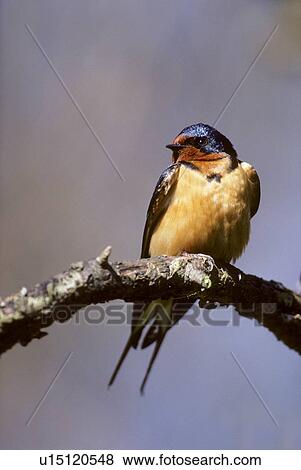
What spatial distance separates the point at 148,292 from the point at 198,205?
1.56 ft

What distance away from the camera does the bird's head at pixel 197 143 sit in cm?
170

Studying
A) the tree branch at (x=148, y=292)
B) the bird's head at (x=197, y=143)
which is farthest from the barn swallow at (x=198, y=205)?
the tree branch at (x=148, y=292)

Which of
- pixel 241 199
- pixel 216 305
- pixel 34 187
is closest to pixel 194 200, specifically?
pixel 241 199

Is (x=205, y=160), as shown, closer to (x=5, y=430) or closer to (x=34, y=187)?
(x=34, y=187)

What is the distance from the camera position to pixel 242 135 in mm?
1768

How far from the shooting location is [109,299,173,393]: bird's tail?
5.62 feet

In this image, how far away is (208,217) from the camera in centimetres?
160

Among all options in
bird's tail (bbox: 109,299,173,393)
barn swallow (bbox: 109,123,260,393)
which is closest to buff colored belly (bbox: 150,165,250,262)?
barn swallow (bbox: 109,123,260,393)

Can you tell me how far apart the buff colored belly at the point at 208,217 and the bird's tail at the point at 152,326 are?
21 cm

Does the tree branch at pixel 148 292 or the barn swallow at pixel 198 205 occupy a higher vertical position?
the barn swallow at pixel 198 205

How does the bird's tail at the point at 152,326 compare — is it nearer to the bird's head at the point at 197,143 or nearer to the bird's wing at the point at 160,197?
the bird's wing at the point at 160,197

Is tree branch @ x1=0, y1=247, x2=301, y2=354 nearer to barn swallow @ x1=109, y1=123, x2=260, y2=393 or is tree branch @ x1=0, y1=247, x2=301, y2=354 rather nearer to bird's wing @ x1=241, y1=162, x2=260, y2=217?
barn swallow @ x1=109, y1=123, x2=260, y2=393

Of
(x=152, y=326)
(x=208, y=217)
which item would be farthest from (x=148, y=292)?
(x=152, y=326)

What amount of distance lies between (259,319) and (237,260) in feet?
0.59
